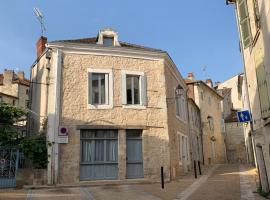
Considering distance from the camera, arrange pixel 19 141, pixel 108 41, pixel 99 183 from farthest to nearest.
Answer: pixel 108 41
pixel 99 183
pixel 19 141

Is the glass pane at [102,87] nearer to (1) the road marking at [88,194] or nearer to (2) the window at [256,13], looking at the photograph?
(1) the road marking at [88,194]

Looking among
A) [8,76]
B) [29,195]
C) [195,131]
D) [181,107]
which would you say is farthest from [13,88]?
[29,195]

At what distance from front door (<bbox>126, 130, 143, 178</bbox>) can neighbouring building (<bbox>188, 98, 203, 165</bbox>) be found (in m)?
8.77

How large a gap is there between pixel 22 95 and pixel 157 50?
986 inches

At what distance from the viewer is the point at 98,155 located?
1430 centimetres

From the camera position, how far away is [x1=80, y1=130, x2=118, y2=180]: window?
1405 centimetres

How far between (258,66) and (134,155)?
23.6 feet

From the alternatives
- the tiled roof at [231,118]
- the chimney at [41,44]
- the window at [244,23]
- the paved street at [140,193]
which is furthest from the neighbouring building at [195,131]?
the window at [244,23]

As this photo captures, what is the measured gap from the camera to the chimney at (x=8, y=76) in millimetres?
37216

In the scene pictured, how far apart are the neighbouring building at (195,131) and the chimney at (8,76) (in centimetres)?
2118

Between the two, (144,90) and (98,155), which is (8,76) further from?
(98,155)

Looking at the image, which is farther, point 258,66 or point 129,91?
point 129,91

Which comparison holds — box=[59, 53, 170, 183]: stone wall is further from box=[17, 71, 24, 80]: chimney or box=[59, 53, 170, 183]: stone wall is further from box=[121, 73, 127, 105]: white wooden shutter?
box=[17, 71, 24, 80]: chimney

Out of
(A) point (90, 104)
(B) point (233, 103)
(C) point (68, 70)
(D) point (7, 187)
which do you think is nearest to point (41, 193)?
(D) point (7, 187)
